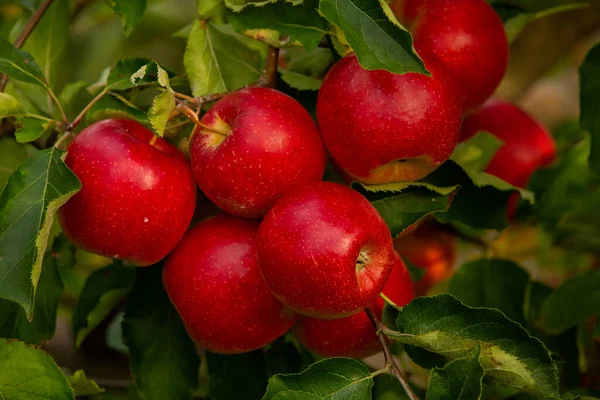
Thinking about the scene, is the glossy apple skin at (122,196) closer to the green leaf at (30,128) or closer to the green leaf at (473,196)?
the green leaf at (30,128)

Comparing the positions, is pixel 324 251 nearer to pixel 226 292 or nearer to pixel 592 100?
pixel 226 292

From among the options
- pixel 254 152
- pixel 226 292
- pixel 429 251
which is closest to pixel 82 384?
pixel 226 292

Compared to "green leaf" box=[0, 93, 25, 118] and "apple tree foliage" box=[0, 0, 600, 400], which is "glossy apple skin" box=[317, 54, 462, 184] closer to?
"apple tree foliage" box=[0, 0, 600, 400]

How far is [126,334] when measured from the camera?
799mm

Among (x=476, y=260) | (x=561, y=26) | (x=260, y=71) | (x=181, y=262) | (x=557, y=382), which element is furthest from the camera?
(x=561, y=26)

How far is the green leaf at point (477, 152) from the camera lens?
0.84 m

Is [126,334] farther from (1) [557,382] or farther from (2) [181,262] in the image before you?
(1) [557,382]

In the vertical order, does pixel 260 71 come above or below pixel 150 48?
above

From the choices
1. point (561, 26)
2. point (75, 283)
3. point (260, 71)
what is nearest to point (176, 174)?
point (260, 71)

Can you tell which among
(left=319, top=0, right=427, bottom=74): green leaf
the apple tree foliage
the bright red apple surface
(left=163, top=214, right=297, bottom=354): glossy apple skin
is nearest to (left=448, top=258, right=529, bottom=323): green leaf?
the apple tree foliage

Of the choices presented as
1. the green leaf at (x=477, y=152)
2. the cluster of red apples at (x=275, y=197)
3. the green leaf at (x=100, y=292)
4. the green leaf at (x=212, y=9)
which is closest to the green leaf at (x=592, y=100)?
the green leaf at (x=477, y=152)

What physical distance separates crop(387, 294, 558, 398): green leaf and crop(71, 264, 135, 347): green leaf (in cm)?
38

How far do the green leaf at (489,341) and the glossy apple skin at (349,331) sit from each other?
8 cm

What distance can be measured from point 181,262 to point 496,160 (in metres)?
0.55
